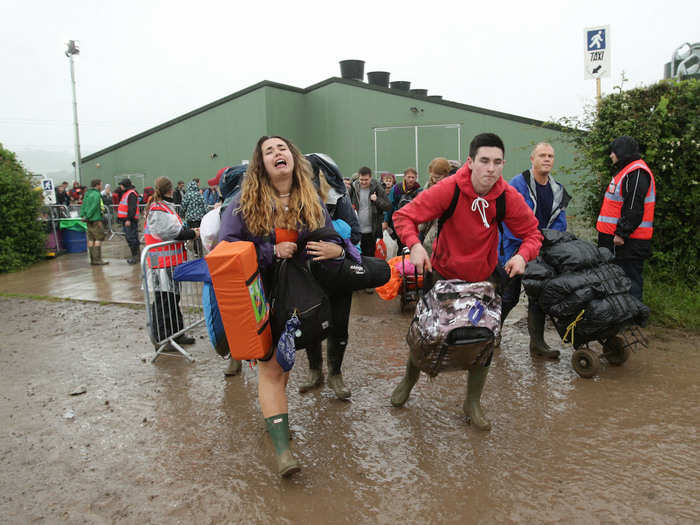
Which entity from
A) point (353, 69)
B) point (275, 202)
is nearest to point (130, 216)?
point (275, 202)

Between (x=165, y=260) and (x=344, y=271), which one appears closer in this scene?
(x=344, y=271)

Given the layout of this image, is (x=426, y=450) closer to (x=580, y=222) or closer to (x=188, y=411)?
(x=188, y=411)

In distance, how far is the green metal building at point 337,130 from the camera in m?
17.8

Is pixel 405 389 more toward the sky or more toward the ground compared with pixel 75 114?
more toward the ground

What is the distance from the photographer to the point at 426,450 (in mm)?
3359

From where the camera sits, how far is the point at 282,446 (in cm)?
306

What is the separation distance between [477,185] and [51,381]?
420 centimetres

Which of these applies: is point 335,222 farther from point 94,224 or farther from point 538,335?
point 94,224

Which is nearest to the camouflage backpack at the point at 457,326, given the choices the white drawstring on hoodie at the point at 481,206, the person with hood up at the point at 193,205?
the white drawstring on hoodie at the point at 481,206

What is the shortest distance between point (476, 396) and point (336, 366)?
1164 mm

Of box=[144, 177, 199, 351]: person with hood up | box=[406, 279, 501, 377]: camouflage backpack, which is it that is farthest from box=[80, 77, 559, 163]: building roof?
box=[406, 279, 501, 377]: camouflage backpack

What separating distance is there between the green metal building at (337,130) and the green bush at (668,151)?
33.9 feet

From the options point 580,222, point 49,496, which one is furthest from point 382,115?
point 49,496

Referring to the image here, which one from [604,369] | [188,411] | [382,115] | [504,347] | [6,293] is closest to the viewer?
[188,411]
